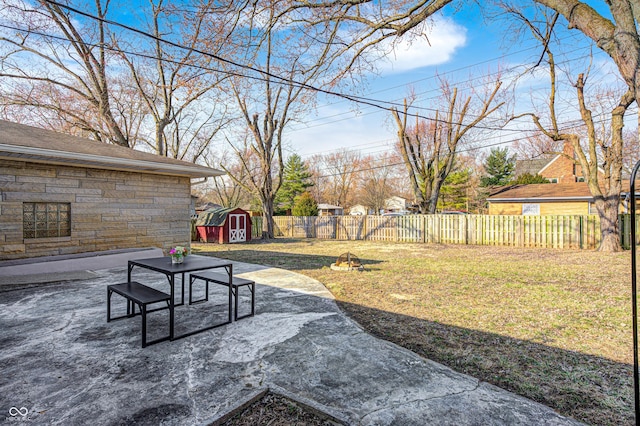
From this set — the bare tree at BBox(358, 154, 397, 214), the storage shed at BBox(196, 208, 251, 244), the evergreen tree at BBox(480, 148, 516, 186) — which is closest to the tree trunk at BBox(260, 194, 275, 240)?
the storage shed at BBox(196, 208, 251, 244)

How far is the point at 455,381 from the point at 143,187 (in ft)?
26.5

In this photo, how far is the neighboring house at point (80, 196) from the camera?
6.12 meters

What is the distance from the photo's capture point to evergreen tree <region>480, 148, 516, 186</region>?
1179 inches

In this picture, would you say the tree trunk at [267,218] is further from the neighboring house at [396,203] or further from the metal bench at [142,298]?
the neighboring house at [396,203]

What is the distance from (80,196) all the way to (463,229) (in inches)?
564

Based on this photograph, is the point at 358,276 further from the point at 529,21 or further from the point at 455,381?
the point at 529,21

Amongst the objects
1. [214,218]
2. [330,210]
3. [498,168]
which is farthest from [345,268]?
[330,210]

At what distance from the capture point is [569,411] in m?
2.19

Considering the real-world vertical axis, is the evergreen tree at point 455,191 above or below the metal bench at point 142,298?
above

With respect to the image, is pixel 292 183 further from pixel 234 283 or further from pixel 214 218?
pixel 234 283

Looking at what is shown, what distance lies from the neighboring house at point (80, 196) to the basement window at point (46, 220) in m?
0.02

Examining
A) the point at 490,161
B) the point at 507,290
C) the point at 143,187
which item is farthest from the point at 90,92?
the point at 490,161

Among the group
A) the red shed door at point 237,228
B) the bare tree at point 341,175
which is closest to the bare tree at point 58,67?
the red shed door at point 237,228

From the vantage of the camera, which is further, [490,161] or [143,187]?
[490,161]
